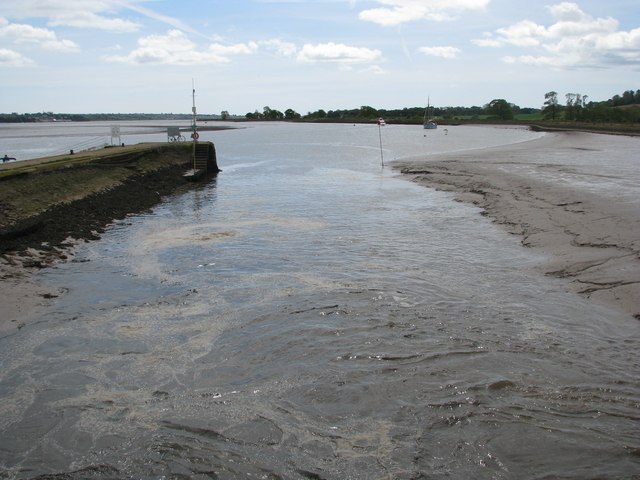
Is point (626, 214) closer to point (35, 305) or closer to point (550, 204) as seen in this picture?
point (550, 204)

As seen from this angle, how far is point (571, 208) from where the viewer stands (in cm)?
2152

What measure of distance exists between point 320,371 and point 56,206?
15.1 metres

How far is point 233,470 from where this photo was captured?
6441mm

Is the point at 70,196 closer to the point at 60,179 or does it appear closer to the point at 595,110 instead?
the point at 60,179

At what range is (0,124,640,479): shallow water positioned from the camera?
6688 millimetres

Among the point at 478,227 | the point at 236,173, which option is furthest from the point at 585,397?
the point at 236,173

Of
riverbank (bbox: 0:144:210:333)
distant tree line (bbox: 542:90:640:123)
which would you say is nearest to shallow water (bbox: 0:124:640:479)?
riverbank (bbox: 0:144:210:333)

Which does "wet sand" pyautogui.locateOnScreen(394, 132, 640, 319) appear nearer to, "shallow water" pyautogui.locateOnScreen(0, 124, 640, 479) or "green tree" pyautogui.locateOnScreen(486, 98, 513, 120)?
"shallow water" pyautogui.locateOnScreen(0, 124, 640, 479)

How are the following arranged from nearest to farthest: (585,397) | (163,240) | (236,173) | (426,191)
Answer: (585,397) → (163,240) → (426,191) → (236,173)

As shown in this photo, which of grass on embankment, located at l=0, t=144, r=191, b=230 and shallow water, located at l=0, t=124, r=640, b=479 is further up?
grass on embankment, located at l=0, t=144, r=191, b=230

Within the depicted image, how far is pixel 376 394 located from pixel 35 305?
26.5ft

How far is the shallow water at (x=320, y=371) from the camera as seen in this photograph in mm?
6688

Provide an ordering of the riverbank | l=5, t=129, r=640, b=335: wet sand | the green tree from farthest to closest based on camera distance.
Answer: the green tree, the riverbank, l=5, t=129, r=640, b=335: wet sand

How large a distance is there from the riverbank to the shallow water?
93 cm
